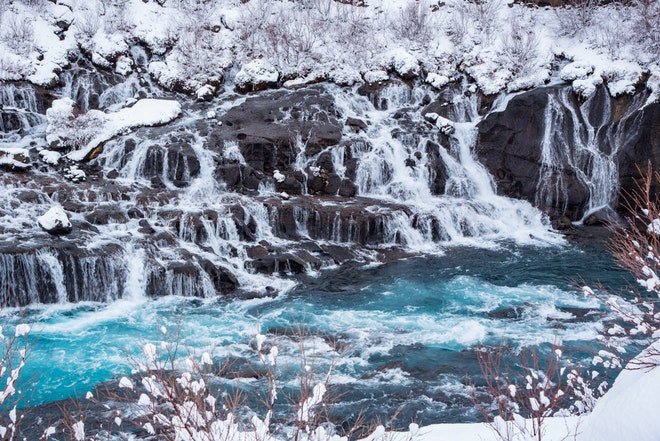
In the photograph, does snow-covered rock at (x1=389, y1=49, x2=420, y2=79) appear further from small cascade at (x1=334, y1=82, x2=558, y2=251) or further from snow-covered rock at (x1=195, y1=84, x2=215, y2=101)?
snow-covered rock at (x1=195, y1=84, x2=215, y2=101)

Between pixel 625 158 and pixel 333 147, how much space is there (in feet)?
37.3

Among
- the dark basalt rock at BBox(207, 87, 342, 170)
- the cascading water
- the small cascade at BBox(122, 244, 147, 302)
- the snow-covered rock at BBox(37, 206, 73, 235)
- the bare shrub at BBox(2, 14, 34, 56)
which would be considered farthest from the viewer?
the bare shrub at BBox(2, 14, 34, 56)

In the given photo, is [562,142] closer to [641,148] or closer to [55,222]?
[641,148]

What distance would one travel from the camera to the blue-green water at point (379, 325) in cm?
966

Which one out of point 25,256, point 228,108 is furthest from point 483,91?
point 25,256

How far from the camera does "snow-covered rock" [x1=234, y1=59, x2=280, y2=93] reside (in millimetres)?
24859

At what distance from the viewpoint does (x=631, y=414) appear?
434 centimetres

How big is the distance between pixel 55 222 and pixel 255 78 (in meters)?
13.4

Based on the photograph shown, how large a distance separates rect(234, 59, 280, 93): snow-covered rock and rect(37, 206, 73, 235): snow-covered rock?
12.7 m

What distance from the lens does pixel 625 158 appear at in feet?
62.9

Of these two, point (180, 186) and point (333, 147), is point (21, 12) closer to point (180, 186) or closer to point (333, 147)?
point (180, 186)

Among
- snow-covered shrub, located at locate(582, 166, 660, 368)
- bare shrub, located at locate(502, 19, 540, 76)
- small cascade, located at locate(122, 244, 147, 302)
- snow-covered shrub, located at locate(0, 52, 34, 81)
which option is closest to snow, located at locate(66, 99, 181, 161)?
snow-covered shrub, located at locate(0, 52, 34, 81)

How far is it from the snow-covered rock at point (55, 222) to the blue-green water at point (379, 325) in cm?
241

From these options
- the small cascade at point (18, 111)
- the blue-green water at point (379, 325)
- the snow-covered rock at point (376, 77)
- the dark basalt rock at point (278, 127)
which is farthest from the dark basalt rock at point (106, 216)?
the snow-covered rock at point (376, 77)
